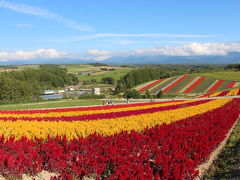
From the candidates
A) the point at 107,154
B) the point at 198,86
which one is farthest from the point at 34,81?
the point at 107,154

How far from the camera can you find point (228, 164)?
29.1 ft

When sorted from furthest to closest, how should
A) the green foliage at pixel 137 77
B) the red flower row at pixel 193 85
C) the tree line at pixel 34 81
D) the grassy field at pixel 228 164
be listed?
the green foliage at pixel 137 77
the tree line at pixel 34 81
the red flower row at pixel 193 85
the grassy field at pixel 228 164

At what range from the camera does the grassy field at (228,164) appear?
25.7 feet

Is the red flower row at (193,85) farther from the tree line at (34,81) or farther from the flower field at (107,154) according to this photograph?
the flower field at (107,154)

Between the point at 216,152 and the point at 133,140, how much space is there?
3.86 metres

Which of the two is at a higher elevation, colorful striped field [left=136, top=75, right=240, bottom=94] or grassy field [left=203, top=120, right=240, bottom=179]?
grassy field [left=203, top=120, right=240, bottom=179]

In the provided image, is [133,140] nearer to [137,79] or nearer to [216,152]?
[216,152]

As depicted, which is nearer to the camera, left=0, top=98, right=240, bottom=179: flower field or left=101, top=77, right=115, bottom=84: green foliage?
left=0, top=98, right=240, bottom=179: flower field

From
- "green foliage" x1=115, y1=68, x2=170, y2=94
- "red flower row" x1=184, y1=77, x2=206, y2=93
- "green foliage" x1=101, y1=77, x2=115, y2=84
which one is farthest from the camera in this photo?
"green foliage" x1=101, y1=77, x2=115, y2=84

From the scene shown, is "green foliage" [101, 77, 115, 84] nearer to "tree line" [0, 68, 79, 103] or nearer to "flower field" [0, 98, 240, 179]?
"tree line" [0, 68, 79, 103]

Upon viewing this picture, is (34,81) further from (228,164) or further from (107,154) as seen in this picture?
(228,164)

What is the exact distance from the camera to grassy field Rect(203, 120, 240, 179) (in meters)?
7.82

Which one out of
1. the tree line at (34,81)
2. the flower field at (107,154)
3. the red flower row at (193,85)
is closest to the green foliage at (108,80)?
the tree line at (34,81)

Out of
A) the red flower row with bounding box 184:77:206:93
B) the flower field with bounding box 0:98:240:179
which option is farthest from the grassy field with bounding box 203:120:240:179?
the red flower row with bounding box 184:77:206:93
